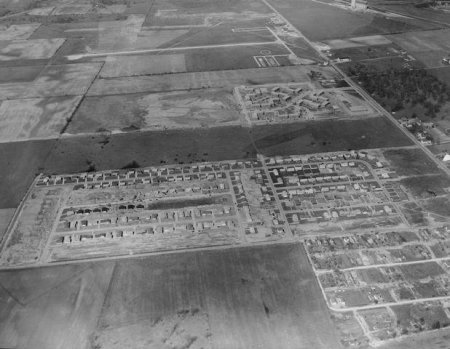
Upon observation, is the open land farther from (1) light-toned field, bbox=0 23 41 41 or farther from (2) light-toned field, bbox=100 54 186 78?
(1) light-toned field, bbox=0 23 41 41

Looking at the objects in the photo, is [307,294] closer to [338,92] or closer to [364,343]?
[364,343]

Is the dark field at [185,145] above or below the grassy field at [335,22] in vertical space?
below

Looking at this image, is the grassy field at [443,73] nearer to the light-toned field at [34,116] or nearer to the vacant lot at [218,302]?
the vacant lot at [218,302]

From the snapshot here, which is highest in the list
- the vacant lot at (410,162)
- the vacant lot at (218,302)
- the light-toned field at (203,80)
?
the light-toned field at (203,80)

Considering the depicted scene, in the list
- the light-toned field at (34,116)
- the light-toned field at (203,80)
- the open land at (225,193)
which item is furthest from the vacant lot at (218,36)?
the light-toned field at (34,116)

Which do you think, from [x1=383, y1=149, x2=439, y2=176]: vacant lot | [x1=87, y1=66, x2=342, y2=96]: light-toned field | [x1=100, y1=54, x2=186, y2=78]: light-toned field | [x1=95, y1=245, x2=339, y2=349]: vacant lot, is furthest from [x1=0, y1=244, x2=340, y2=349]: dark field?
[x1=100, y1=54, x2=186, y2=78]: light-toned field

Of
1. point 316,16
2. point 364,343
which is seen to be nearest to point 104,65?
point 316,16

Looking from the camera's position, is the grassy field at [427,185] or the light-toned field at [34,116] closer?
the grassy field at [427,185]
